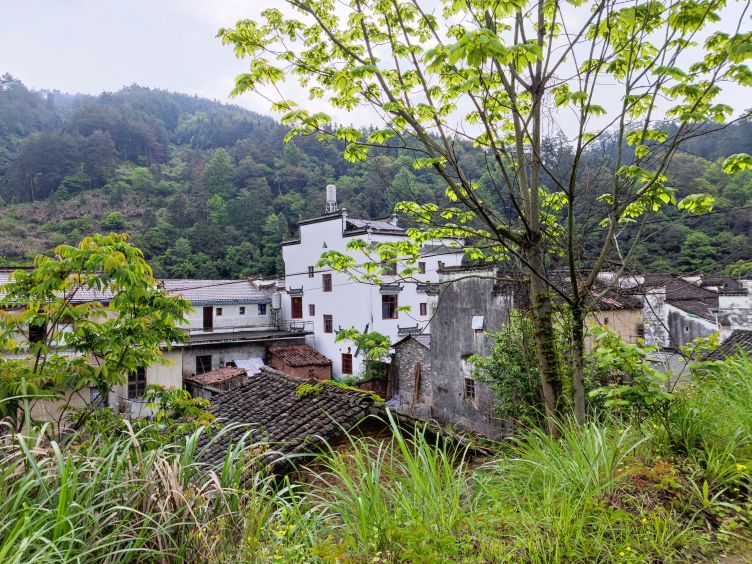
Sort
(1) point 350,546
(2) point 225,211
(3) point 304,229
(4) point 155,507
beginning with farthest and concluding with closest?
(2) point 225,211, (3) point 304,229, (4) point 155,507, (1) point 350,546

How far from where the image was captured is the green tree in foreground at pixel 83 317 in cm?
321

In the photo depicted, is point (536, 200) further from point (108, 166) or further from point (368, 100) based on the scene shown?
point (108, 166)

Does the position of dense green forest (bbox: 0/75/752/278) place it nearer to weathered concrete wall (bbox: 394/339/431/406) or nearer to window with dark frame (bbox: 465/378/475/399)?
weathered concrete wall (bbox: 394/339/431/406)

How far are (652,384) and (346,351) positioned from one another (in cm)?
1902

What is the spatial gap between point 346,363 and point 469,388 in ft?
33.0

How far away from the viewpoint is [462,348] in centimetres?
1216

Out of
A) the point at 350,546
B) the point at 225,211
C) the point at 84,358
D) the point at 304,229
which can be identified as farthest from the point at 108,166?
the point at 350,546

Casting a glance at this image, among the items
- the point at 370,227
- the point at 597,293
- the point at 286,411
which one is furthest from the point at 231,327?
the point at 597,293

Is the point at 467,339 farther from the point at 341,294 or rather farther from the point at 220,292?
the point at 220,292

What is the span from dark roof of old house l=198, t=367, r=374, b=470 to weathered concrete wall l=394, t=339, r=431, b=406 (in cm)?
766

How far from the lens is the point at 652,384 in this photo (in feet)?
8.26

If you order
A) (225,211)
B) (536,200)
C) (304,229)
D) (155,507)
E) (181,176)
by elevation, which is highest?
(181,176)

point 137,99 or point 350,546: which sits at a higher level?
point 137,99

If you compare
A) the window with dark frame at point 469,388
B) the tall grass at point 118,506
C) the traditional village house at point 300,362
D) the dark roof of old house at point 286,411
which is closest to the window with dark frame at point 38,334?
the tall grass at point 118,506
